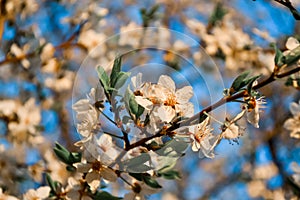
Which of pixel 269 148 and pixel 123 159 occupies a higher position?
pixel 123 159

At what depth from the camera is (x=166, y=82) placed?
0.88m

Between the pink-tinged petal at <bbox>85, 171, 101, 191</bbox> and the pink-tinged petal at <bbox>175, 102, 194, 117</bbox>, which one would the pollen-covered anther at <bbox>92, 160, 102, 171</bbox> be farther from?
the pink-tinged petal at <bbox>175, 102, 194, 117</bbox>

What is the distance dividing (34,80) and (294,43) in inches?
52.4

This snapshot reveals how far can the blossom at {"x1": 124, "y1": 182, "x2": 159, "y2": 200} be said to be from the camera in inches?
43.7

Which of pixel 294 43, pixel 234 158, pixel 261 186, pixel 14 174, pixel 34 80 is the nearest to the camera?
pixel 294 43

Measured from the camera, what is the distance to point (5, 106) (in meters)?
1.92

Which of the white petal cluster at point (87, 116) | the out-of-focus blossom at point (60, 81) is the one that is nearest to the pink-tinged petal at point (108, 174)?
the white petal cluster at point (87, 116)

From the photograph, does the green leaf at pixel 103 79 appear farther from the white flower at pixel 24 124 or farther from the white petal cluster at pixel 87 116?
the white flower at pixel 24 124

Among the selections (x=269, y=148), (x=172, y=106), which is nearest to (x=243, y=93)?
(x=172, y=106)

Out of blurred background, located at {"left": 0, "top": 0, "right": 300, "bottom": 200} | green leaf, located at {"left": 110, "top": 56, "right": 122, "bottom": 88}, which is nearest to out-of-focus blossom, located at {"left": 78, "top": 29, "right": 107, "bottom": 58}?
blurred background, located at {"left": 0, "top": 0, "right": 300, "bottom": 200}

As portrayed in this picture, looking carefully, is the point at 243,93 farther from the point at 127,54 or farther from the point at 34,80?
the point at 34,80

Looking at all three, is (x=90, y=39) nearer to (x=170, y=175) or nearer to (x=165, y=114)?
(x=170, y=175)

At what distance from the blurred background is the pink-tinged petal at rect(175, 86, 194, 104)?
0.07ft

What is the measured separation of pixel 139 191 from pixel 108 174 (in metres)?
0.15
